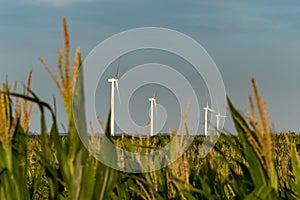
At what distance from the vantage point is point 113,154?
9.14ft

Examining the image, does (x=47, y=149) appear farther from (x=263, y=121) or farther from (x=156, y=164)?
(x=156, y=164)

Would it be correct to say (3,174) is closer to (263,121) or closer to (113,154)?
(113,154)

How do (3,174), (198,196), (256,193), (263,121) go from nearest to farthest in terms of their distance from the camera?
(263,121)
(256,193)
(3,174)
(198,196)

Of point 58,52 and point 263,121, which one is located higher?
point 58,52

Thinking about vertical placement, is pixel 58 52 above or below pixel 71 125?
→ above

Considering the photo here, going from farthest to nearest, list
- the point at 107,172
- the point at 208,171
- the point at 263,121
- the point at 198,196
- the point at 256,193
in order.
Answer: the point at 198,196 → the point at 208,171 → the point at 107,172 → the point at 256,193 → the point at 263,121

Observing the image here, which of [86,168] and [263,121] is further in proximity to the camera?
[86,168]

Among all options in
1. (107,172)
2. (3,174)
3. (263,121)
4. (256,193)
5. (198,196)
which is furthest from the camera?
(198,196)

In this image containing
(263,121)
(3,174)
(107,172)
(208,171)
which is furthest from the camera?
(208,171)

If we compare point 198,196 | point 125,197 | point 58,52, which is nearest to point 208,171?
point 198,196

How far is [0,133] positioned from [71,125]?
453mm

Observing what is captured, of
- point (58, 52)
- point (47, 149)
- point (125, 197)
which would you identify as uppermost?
point (58, 52)

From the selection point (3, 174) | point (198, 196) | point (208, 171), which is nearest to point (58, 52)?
Result: point (3, 174)

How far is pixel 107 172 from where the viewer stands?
2.71m
